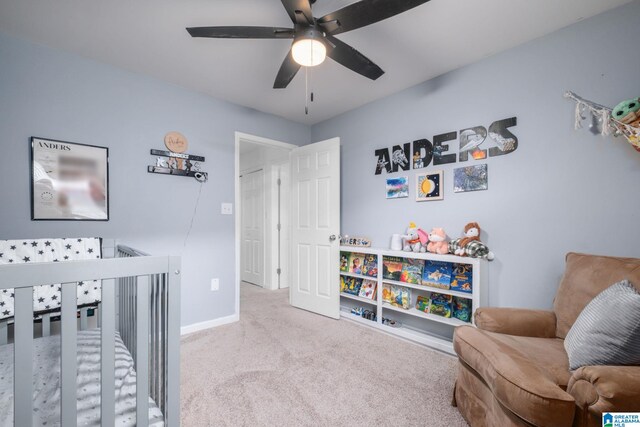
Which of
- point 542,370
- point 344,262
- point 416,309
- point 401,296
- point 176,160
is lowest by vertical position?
point 416,309

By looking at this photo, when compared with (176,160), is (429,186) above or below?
below

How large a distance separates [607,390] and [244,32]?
216cm

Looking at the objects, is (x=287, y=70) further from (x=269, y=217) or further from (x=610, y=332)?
(x=269, y=217)

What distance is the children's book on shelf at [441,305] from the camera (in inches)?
94.0

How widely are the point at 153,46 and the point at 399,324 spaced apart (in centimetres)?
321

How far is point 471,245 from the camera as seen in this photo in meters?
2.19

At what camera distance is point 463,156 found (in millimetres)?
2385

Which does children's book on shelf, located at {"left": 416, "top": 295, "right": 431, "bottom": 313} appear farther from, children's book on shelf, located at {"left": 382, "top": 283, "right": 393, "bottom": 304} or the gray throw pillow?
the gray throw pillow

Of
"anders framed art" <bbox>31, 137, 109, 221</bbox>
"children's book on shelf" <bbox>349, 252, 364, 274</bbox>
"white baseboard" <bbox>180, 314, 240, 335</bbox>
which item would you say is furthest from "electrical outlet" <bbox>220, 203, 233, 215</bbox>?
"children's book on shelf" <bbox>349, 252, 364, 274</bbox>

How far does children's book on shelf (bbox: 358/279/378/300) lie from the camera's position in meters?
A: 2.92

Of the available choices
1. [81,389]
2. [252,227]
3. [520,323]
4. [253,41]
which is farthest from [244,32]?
[252,227]

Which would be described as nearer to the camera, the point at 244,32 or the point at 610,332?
the point at 610,332

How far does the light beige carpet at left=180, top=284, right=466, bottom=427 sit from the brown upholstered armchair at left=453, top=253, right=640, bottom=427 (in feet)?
1.06

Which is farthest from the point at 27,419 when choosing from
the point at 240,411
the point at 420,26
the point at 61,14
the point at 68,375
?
the point at 420,26
